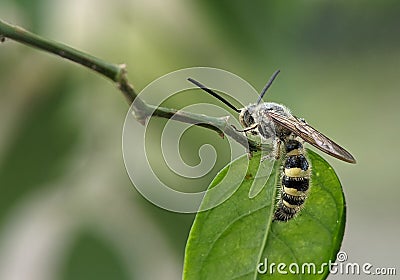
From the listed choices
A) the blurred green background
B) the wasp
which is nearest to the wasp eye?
the wasp

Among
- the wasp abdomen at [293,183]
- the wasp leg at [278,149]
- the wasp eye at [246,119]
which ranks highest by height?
the wasp eye at [246,119]

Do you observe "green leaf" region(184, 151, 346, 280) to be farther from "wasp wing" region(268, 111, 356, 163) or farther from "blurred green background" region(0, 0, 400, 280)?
"blurred green background" region(0, 0, 400, 280)

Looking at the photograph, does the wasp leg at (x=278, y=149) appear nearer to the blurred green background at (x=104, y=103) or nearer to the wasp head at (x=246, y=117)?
the wasp head at (x=246, y=117)

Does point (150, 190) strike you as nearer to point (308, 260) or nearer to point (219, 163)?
point (219, 163)

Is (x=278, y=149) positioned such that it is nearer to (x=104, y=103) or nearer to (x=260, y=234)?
(x=260, y=234)

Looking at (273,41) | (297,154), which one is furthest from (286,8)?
(297,154)

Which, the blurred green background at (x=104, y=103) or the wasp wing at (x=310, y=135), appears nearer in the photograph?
the wasp wing at (x=310, y=135)

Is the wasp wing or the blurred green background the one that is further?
the blurred green background

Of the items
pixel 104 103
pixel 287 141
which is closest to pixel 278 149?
pixel 287 141

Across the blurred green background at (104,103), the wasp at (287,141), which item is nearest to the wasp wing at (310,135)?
the wasp at (287,141)
